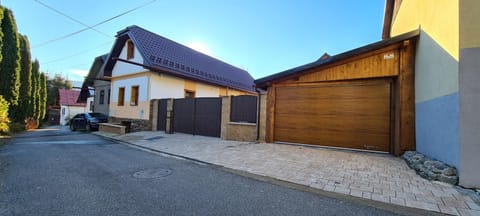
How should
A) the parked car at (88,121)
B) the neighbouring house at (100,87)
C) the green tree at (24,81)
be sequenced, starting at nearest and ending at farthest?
the parked car at (88,121) → the green tree at (24,81) → the neighbouring house at (100,87)

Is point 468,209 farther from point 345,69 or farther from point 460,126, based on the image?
point 345,69

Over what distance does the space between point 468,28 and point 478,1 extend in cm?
45

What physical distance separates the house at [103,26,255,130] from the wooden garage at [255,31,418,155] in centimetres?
779

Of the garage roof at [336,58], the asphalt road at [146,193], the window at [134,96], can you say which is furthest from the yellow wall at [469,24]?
the window at [134,96]

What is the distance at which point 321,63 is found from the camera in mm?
6941

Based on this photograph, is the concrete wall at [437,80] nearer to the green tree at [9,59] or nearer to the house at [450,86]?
the house at [450,86]

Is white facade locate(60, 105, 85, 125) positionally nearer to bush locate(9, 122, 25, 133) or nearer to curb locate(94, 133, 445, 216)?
bush locate(9, 122, 25, 133)

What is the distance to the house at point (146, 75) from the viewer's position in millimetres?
12859

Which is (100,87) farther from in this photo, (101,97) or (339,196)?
(339,196)

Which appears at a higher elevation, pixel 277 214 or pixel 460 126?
pixel 460 126

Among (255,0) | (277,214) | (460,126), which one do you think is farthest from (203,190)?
(255,0)

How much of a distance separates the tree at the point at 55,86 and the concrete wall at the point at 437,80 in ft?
142

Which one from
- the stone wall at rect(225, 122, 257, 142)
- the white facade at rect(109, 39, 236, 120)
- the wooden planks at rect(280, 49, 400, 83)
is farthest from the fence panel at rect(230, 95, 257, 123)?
the white facade at rect(109, 39, 236, 120)

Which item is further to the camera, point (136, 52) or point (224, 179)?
point (136, 52)
